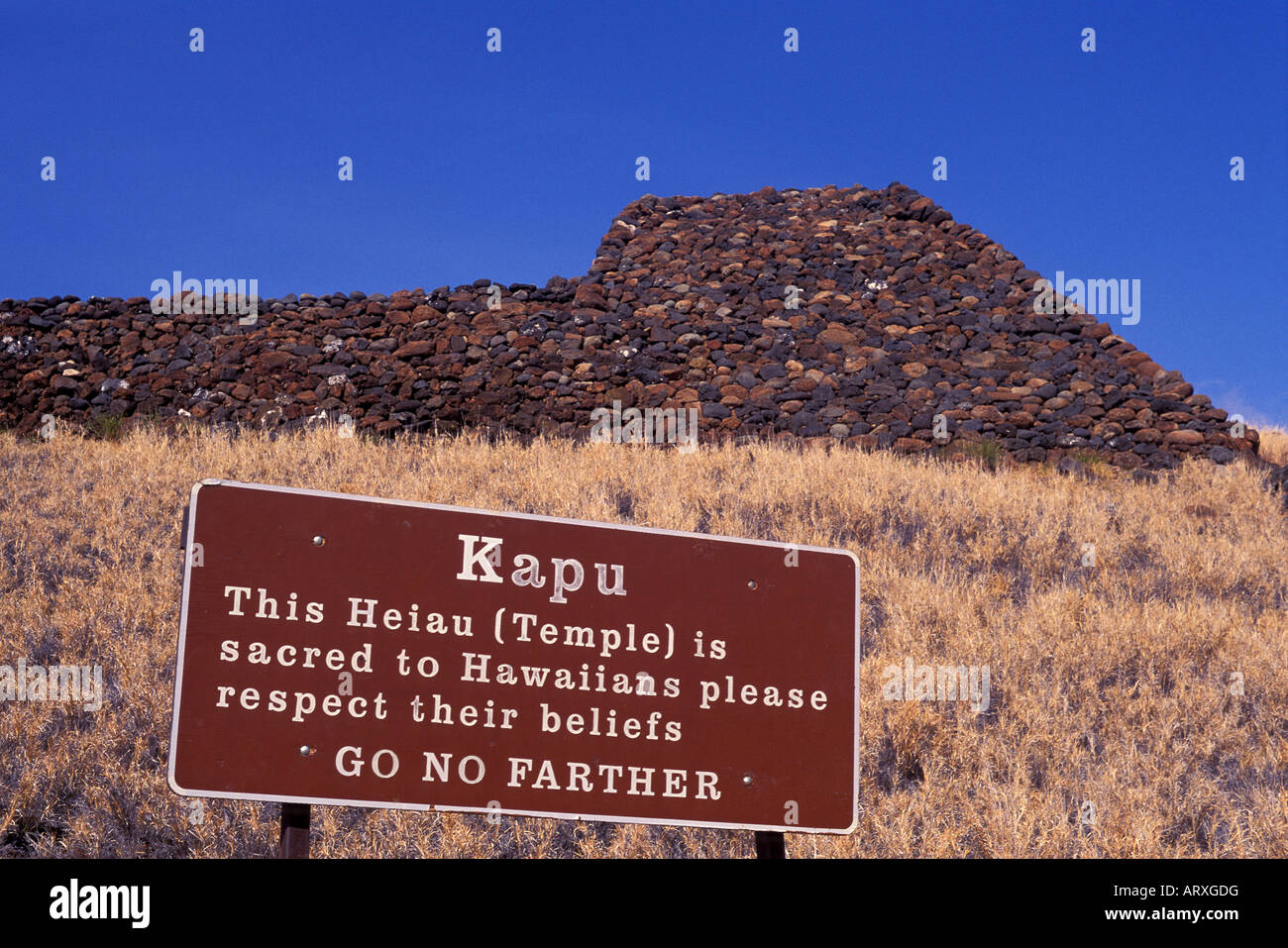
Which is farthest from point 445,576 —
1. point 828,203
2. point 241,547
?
point 828,203

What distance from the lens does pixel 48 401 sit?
17.1m

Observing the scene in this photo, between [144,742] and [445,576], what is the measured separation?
306cm

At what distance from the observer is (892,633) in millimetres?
7191

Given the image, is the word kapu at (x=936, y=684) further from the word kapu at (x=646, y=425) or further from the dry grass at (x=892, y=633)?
the word kapu at (x=646, y=425)

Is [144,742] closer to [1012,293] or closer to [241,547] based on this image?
[241,547]

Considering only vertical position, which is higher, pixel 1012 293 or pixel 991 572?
pixel 1012 293

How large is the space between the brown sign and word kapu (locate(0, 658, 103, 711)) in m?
3.27

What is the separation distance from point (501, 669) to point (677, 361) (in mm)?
15528

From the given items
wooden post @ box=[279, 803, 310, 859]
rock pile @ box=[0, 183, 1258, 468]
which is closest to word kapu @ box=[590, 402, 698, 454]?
rock pile @ box=[0, 183, 1258, 468]

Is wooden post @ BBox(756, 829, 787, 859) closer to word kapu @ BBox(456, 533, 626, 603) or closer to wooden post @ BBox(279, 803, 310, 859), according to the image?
word kapu @ BBox(456, 533, 626, 603)

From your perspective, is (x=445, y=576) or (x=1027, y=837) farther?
(x=1027, y=837)

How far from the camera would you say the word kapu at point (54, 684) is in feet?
18.9
